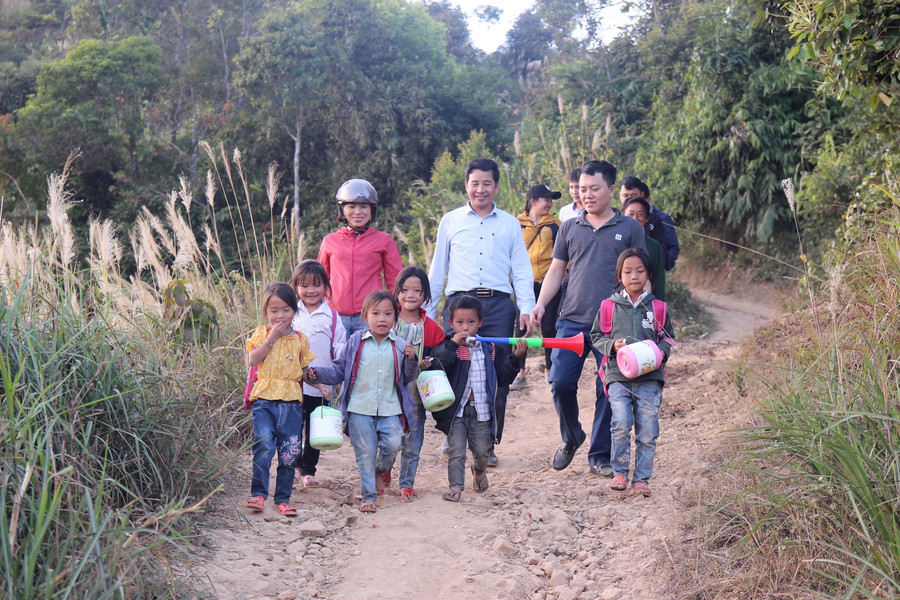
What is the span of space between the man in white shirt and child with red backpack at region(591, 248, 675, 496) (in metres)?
0.64

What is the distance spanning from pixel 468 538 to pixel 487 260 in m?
1.84

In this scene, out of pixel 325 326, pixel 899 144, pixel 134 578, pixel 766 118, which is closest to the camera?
pixel 134 578

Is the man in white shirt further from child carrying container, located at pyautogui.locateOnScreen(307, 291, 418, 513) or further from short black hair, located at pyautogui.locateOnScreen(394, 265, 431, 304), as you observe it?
child carrying container, located at pyautogui.locateOnScreen(307, 291, 418, 513)

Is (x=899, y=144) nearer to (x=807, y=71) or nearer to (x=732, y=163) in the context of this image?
(x=807, y=71)

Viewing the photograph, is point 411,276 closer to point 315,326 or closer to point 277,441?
point 315,326

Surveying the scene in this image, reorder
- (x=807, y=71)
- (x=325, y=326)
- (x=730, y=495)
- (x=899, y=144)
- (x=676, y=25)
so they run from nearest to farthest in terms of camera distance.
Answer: (x=730, y=495), (x=325, y=326), (x=899, y=144), (x=807, y=71), (x=676, y=25)

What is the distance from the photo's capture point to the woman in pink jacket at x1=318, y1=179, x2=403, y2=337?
5.26 metres

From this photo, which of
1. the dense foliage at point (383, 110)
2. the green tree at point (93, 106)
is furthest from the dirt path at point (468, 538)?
the green tree at point (93, 106)

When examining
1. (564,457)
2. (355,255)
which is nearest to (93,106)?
(355,255)

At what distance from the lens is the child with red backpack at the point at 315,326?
4.72 m

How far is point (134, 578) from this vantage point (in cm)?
275

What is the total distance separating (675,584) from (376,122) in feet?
55.9

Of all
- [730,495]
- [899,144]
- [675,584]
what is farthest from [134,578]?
[899,144]

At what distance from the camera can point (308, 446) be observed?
16.2 feet
